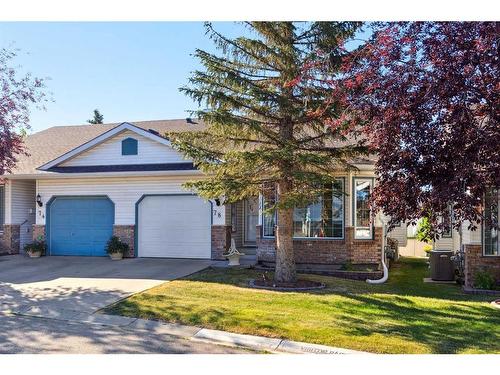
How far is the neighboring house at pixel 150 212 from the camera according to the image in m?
14.3

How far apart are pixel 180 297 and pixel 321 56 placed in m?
5.77

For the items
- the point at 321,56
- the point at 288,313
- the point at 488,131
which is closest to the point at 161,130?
the point at 321,56

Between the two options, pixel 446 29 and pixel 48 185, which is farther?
pixel 48 185

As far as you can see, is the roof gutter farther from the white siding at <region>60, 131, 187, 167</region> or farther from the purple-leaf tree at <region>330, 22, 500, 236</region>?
the purple-leaf tree at <region>330, 22, 500, 236</region>

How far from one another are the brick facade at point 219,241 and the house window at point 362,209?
13.5 ft

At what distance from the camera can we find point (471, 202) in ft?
23.8

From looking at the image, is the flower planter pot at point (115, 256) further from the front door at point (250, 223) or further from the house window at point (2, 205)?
the house window at point (2, 205)

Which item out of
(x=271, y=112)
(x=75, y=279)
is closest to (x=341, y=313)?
(x=271, y=112)

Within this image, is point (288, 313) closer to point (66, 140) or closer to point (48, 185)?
point (48, 185)

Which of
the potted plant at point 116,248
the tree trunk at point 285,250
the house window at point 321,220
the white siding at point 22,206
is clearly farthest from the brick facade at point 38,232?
the tree trunk at point 285,250

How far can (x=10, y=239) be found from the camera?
57.2ft

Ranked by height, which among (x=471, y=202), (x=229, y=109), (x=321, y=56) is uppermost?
(x=321, y=56)

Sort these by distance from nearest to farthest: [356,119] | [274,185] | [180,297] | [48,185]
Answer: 1. [356,119]
2. [180,297]
3. [274,185]
4. [48,185]

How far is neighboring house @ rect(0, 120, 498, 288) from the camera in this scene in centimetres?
1430
